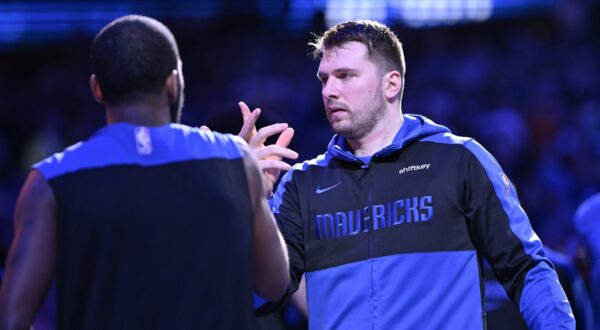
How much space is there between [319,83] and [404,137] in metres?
7.62

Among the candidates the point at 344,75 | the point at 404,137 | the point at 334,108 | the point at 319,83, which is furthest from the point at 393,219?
the point at 319,83

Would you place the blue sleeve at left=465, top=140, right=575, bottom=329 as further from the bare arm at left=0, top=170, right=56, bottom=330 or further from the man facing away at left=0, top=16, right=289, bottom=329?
the bare arm at left=0, top=170, right=56, bottom=330

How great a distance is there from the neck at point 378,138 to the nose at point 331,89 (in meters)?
0.20

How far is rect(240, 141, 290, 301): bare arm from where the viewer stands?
2816 mm

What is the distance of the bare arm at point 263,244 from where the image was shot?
2816 mm

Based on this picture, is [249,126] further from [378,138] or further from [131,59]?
[131,59]

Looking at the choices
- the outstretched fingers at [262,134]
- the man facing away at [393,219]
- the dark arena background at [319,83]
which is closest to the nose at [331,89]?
the man facing away at [393,219]

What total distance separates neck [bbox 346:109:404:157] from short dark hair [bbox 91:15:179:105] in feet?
4.22

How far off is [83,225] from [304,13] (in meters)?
9.48

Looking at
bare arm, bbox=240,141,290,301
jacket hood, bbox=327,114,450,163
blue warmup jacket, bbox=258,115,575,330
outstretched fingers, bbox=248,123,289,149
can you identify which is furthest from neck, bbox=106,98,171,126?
jacket hood, bbox=327,114,450,163

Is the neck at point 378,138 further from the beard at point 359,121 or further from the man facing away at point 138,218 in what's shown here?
the man facing away at point 138,218

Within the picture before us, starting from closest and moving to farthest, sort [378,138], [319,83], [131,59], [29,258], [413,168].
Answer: [29,258] < [131,59] < [413,168] < [378,138] < [319,83]

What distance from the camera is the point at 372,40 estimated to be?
A: 390 cm

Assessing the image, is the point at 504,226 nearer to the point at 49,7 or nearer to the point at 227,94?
the point at 227,94
